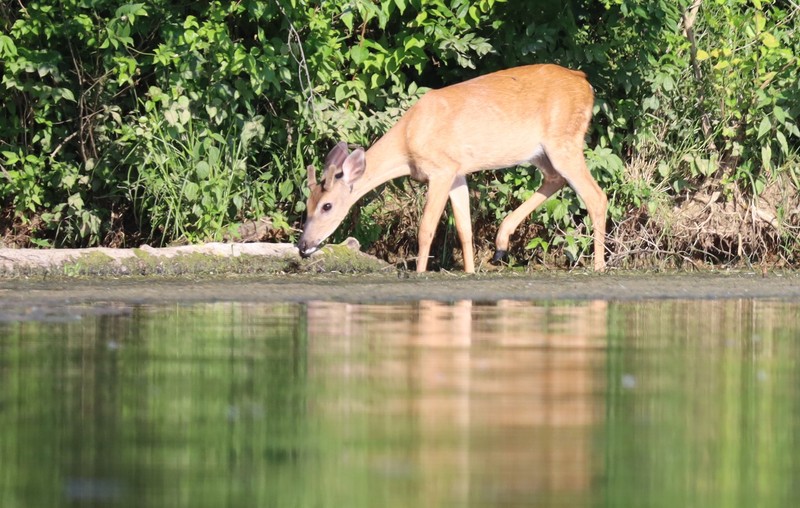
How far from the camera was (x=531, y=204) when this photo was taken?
1378 centimetres

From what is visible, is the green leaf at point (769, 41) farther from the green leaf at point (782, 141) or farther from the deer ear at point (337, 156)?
the deer ear at point (337, 156)

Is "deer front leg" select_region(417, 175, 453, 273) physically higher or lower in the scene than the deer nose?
higher

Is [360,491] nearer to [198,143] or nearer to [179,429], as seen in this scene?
[179,429]

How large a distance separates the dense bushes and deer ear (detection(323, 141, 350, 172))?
576 millimetres

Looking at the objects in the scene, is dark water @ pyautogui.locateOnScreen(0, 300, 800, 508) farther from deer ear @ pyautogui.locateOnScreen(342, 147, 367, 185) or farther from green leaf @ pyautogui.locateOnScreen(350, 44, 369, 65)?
green leaf @ pyautogui.locateOnScreen(350, 44, 369, 65)

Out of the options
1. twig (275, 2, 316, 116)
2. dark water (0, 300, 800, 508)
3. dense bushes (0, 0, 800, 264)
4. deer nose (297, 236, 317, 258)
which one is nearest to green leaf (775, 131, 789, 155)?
dense bushes (0, 0, 800, 264)

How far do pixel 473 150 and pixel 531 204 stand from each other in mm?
764

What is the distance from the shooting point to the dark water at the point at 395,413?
13.7 ft

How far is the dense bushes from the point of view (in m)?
13.4

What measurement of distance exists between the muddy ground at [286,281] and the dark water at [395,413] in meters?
1.77

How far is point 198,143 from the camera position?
13.5m

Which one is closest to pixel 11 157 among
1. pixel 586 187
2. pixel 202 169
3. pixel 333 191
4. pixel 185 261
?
pixel 202 169

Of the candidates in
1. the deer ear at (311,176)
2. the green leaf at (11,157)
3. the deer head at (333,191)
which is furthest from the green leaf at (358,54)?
the green leaf at (11,157)

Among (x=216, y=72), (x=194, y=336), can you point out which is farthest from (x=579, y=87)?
(x=194, y=336)
